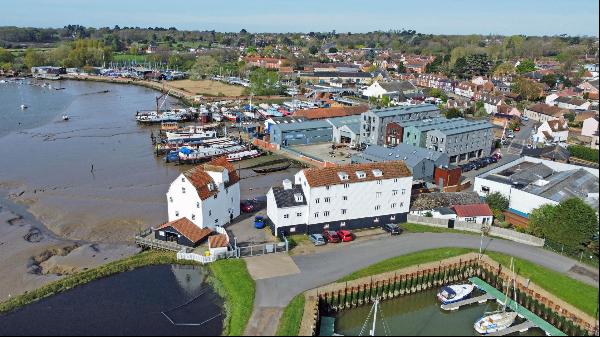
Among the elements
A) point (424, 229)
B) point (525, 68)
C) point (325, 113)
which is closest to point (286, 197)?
point (424, 229)

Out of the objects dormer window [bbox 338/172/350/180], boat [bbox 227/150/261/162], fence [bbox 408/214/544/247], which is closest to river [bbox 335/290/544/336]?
fence [bbox 408/214/544/247]

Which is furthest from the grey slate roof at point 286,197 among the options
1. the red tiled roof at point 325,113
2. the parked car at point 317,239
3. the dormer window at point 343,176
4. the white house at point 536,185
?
the red tiled roof at point 325,113

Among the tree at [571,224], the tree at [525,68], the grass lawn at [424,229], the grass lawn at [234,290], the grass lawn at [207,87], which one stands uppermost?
the tree at [525,68]

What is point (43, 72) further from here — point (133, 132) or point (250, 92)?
point (133, 132)

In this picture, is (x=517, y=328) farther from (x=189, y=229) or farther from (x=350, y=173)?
(x=189, y=229)

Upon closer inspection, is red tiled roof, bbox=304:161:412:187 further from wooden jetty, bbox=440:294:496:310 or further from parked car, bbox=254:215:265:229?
wooden jetty, bbox=440:294:496:310

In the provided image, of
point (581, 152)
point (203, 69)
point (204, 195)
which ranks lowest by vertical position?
point (204, 195)

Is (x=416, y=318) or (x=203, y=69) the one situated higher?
(x=203, y=69)

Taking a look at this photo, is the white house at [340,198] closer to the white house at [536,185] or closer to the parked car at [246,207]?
the parked car at [246,207]
